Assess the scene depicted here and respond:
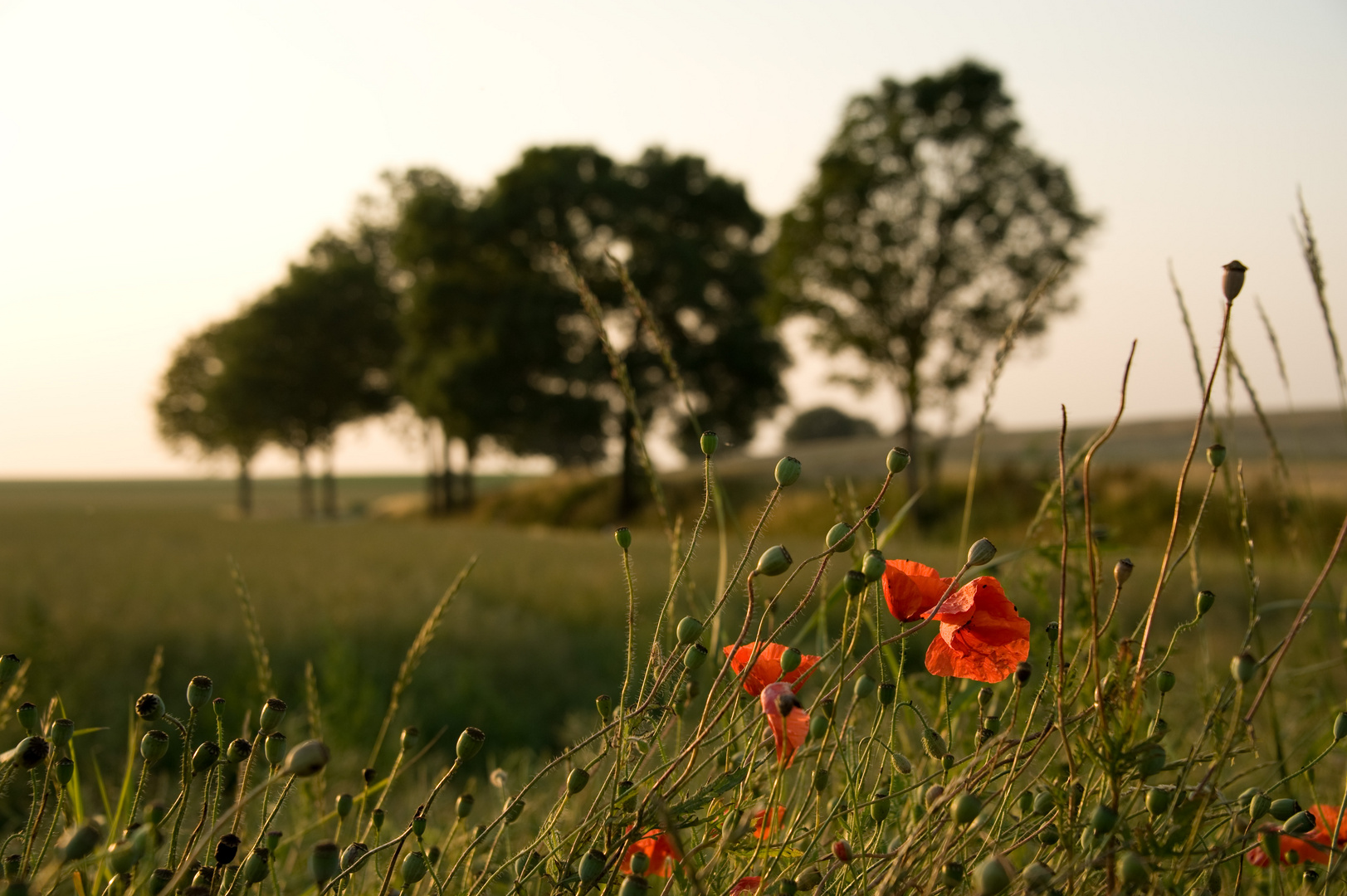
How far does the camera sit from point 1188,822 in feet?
2.21

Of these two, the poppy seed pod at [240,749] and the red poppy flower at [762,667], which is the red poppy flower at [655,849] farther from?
the poppy seed pod at [240,749]

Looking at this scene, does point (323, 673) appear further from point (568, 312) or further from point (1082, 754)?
point (568, 312)

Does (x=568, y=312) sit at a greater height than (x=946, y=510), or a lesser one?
greater

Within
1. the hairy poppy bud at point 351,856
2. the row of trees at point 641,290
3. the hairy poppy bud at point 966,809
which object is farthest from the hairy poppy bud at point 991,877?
the row of trees at point 641,290

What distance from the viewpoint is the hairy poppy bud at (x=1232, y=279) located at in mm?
615

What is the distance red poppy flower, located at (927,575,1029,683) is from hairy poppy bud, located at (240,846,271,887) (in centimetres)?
54

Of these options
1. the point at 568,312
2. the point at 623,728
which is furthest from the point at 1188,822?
the point at 568,312

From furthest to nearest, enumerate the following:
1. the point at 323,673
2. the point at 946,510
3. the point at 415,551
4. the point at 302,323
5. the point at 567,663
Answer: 1. the point at 302,323
2. the point at 946,510
3. the point at 415,551
4. the point at 567,663
5. the point at 323,673

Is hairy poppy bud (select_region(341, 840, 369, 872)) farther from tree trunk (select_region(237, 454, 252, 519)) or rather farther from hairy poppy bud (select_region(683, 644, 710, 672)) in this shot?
tree trunk (select_region(237, 454, 252, 519))

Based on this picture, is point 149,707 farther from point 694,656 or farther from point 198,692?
point 694,656

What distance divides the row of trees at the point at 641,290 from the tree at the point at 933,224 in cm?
3

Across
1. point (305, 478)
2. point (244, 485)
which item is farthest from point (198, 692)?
point (244, 485)

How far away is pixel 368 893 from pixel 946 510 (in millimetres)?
15848

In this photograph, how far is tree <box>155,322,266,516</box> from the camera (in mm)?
28172
